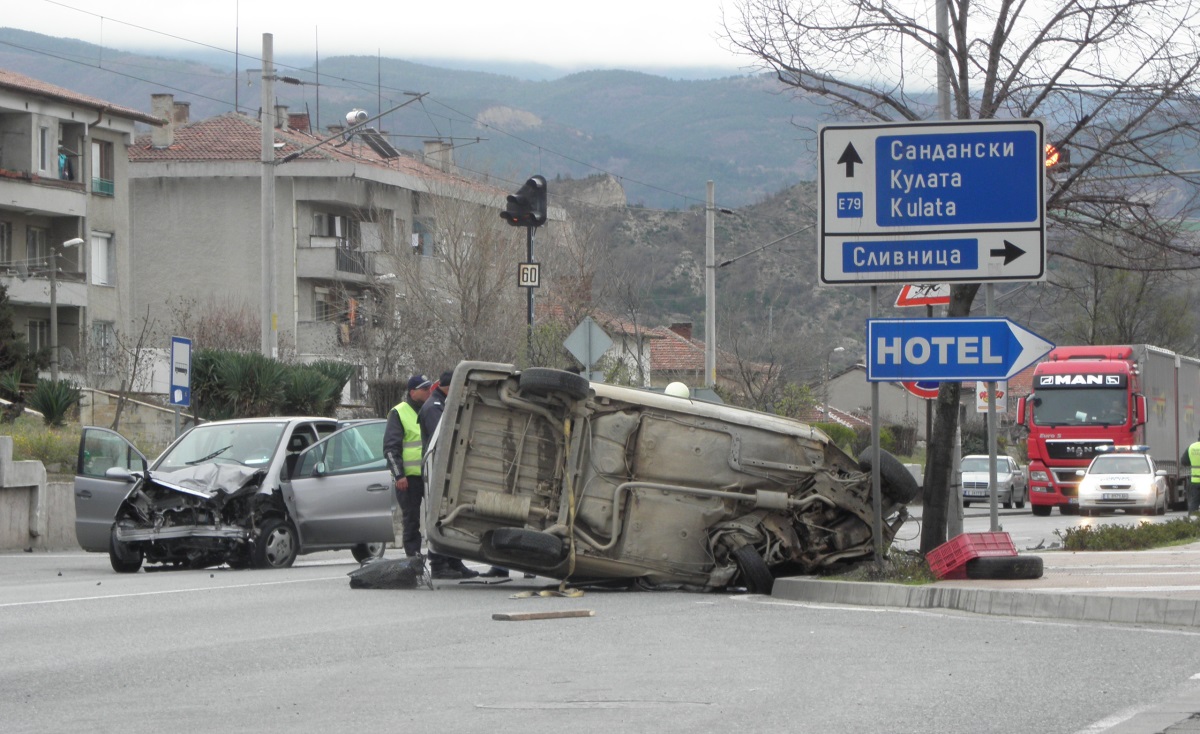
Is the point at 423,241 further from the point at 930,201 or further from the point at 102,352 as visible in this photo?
the point at 930,201

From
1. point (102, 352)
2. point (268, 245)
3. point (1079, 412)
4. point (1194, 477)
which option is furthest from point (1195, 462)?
point (102, 352)

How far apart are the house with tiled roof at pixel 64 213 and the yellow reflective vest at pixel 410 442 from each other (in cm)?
3226

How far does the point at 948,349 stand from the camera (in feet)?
43.2

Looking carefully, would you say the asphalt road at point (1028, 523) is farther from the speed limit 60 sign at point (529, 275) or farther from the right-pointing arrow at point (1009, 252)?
the right-pointing arrow at point (1009, 252)

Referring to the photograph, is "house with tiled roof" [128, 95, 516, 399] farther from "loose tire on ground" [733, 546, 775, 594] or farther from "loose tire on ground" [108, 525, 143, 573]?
"loose tire on ground" [733, 546, 775, 594]

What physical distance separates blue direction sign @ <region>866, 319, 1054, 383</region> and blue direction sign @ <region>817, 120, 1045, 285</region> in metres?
0.46

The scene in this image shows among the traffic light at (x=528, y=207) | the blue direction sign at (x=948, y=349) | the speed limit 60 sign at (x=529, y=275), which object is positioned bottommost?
the blue direction sign at (x=948, y=349)

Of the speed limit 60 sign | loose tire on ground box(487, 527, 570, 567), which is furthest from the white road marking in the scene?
the speed limit 60 sign

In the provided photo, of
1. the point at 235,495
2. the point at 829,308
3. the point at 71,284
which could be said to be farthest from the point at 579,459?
the point at 829,308

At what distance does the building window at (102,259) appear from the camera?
169 ft

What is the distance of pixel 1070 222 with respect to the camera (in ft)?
54.1

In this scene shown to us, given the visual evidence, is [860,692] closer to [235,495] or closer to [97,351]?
[235,495]

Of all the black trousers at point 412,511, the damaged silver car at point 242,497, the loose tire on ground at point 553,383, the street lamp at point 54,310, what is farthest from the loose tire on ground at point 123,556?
the street lamp at point 54,310

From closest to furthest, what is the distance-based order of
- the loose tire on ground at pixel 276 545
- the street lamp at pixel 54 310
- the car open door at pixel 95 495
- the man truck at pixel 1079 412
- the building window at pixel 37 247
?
the loose tire on ground at pixel 276 545 → the car open door at pixel 95 495 → the man truck at pixel 1079 412 → the street lamp at pixel 54 310 → the building window at pixel 37 247
